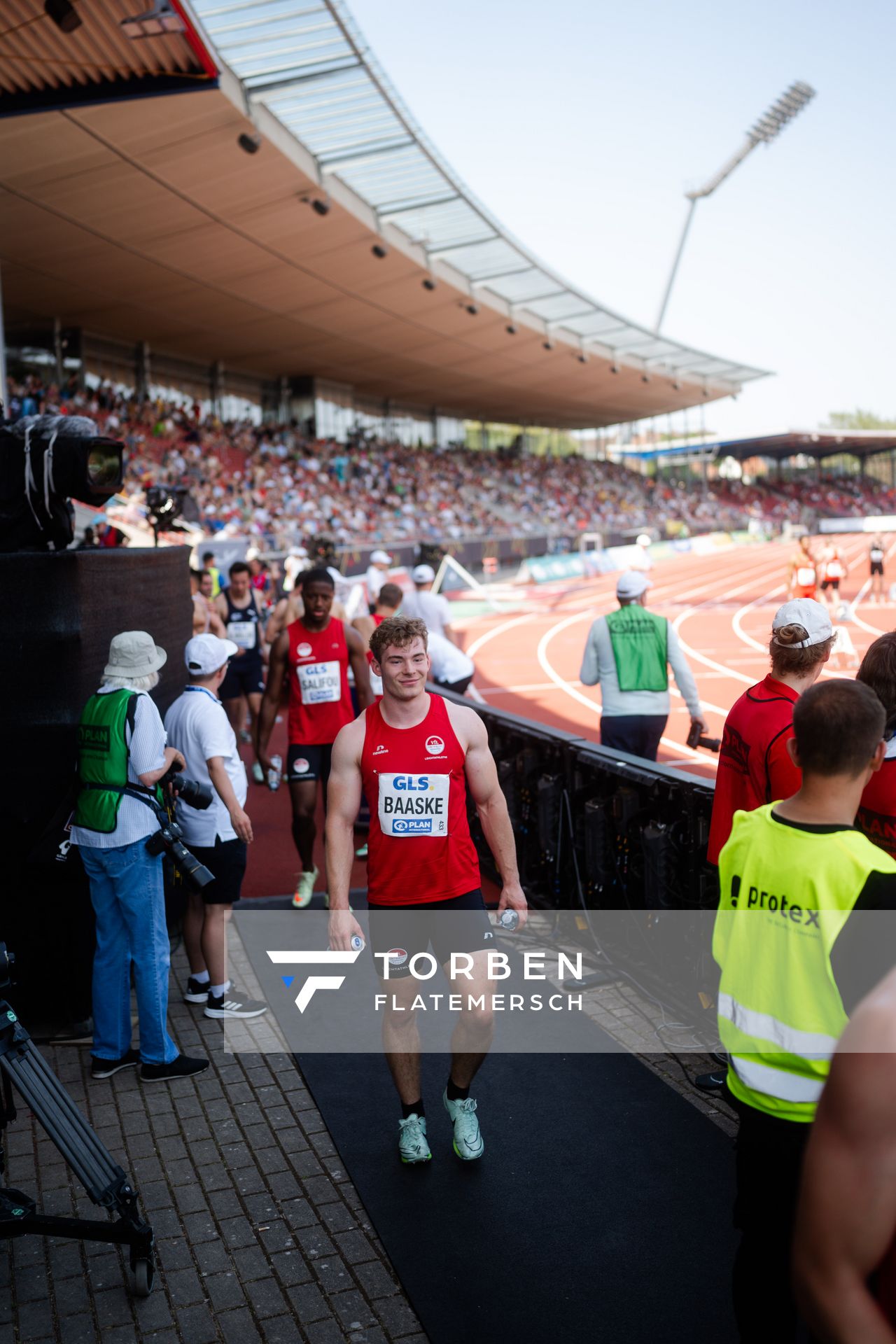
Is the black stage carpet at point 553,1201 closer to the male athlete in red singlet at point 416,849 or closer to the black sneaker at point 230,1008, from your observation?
the male athlete in red singlet at point 416,849

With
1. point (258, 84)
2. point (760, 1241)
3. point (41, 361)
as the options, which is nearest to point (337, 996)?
point (760, 1241)

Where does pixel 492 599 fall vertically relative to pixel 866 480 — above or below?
below

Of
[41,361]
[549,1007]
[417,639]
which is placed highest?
[41,361]

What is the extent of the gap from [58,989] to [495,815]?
9.16 ft

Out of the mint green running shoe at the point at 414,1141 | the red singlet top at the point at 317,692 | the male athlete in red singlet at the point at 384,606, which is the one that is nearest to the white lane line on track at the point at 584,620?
the male athlete in red singlet at the point at 384,606

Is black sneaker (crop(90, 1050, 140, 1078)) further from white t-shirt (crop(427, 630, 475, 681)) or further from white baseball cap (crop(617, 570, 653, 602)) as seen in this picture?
white t-shirt (crop(427, 630, 475, 681))

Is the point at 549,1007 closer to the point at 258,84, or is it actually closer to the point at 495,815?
the point at 495,815

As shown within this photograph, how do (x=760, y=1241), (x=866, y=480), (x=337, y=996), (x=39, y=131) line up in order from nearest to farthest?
1. (x=760, y=1241)
2. (x=337, y=996)
3. (x=39, y=131)
4. (x=866, y=480)

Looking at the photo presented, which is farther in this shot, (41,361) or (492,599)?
(41,361)

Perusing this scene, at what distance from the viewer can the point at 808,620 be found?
402cm

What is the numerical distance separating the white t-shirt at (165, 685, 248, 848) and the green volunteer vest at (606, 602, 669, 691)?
8.71ft

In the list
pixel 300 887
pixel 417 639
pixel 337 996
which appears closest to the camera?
pixel 417 639

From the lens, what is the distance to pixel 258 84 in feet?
67.2

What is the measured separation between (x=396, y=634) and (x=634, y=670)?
3.29 m
